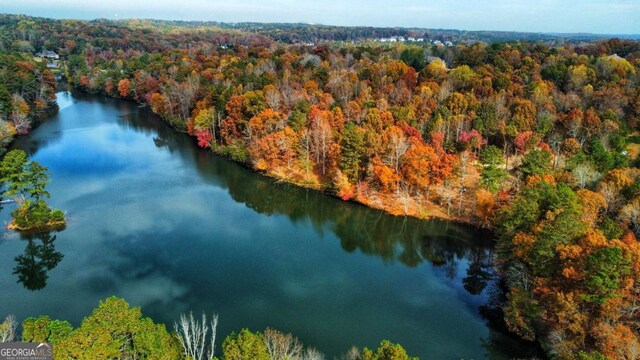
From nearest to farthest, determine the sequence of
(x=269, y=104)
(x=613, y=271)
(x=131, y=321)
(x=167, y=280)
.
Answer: (x=131, y=321) < (x=613, y=271) < (x=167, y=280) < (x=269, y=104)

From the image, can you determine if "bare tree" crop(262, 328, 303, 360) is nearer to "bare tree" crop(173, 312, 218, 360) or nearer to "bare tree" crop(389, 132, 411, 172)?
"bare tree" crop(173, 312, 218, 360)

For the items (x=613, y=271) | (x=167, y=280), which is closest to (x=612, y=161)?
(x=613, y=271)

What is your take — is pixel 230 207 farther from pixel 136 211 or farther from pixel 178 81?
pixel 178 81

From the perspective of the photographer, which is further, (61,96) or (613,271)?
(61,96)

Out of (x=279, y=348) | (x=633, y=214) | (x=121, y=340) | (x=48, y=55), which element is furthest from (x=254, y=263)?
(x=48, y=55)

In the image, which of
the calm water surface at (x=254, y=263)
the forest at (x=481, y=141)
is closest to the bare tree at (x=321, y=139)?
the forest at (x=481, y=141)
